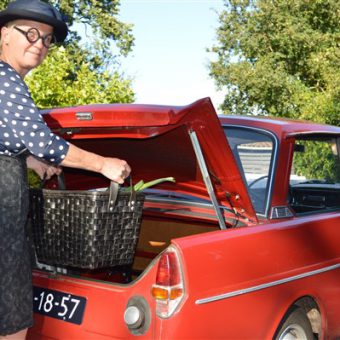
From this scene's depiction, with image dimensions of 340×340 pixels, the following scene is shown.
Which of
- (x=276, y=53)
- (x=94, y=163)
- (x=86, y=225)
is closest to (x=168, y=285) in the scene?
(x=86, y=225)

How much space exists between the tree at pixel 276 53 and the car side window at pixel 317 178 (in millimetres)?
22975

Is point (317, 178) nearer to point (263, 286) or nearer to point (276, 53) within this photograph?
point (263, 286)

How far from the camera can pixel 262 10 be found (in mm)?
29469

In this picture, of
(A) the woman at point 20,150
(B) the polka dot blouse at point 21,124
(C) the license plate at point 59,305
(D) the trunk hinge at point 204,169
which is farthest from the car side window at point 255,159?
(B) the polka dot blouse at point 21,124

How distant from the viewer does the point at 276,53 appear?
2978 centimetres

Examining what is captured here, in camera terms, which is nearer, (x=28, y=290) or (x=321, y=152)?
(x=28, y=290)

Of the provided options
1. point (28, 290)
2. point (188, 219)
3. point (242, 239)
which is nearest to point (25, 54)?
point (28, 290)

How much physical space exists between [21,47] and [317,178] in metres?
2.71

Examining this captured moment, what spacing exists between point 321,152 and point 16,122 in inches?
102

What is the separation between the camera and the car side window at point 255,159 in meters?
3.67

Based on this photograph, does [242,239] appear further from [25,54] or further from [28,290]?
[25,54]

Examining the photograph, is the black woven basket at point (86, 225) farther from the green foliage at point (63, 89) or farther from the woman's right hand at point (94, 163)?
the green foliage at point (63, 89)

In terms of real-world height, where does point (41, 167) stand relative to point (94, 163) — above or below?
below

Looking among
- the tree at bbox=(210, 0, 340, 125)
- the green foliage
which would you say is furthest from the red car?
the tree at bbox=(210, 0, 340, 125)
